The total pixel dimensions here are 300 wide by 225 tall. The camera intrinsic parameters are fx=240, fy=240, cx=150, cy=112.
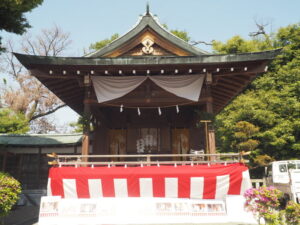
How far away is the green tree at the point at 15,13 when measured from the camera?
8.29 m

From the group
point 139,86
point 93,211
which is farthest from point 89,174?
point 139,86

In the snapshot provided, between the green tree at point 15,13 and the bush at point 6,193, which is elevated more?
the green tree at point 15,13

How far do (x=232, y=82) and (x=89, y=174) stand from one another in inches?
285

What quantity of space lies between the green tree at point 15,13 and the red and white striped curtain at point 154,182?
5937mm

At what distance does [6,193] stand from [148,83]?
6.44m

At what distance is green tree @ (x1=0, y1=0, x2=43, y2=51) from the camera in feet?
27.2

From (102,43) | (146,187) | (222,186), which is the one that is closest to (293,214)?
(222,186)

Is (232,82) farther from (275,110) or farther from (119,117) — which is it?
(275,110)

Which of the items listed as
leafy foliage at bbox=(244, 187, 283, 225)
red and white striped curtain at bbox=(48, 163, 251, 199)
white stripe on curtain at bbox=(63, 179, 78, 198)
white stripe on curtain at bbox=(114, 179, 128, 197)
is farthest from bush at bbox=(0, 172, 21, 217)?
leafy foliage at bbox=(244, 187, 283, 225)

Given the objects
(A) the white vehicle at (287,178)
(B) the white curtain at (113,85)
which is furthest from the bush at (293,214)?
(B) the white curtain at (113,85)

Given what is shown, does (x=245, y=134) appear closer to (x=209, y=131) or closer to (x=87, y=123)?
(x=209, y=131)

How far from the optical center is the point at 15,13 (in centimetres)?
919

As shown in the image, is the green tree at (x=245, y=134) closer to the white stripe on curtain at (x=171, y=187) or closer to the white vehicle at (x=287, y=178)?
the white vehicle at (x=287, y=178)

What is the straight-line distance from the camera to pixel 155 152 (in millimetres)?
12945
